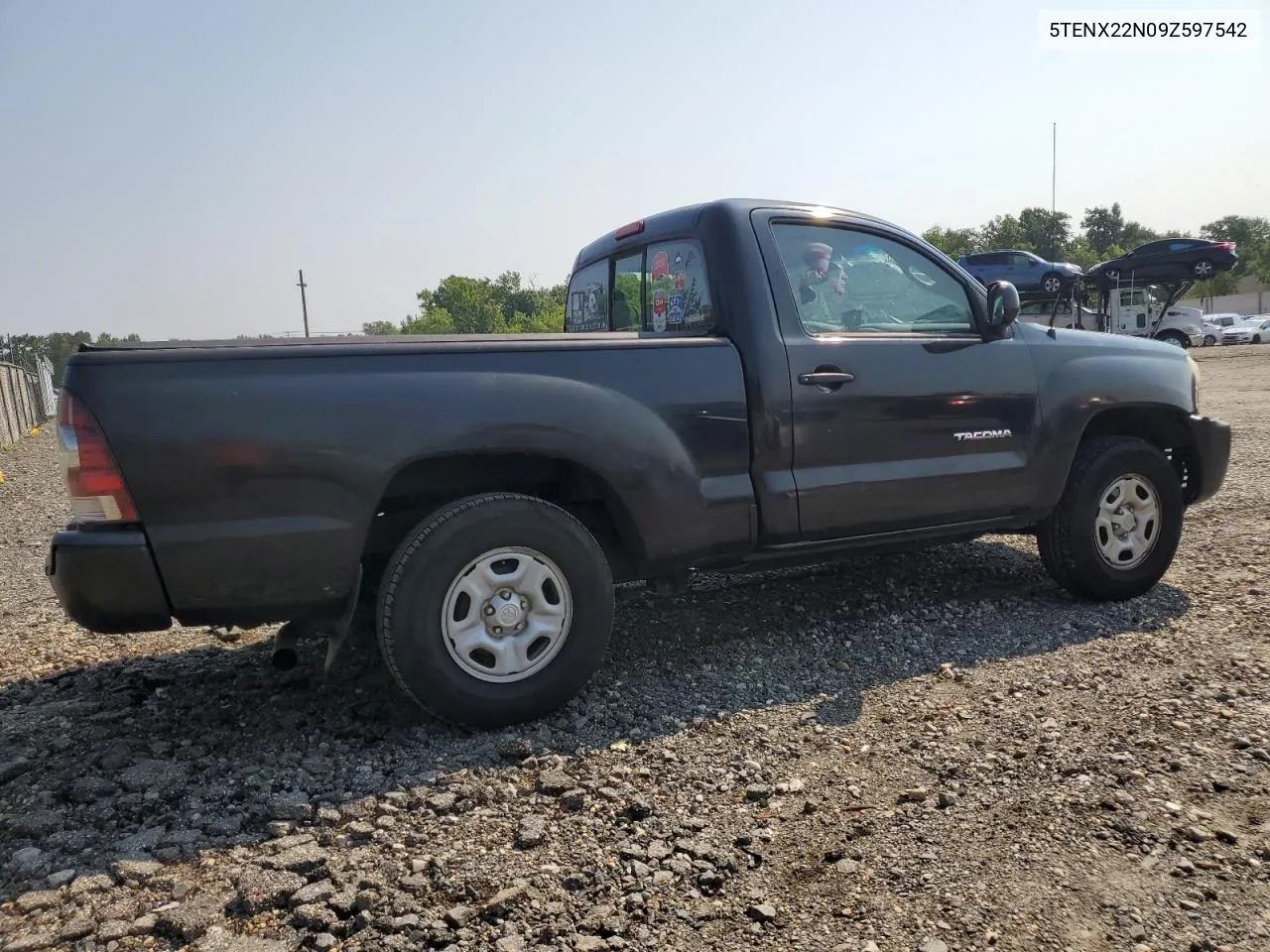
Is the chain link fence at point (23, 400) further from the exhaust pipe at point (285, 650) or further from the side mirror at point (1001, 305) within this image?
the side mirror at point (1001, 305)

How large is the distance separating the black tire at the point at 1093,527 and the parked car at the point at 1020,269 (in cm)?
1938

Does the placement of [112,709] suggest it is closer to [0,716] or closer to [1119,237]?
[0,716]

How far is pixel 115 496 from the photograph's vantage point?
9.10 ft

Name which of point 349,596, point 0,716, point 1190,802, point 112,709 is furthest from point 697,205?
point 0,716

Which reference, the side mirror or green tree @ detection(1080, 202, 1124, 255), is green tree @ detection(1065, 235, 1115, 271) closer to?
green tree @ detection(1080, 202, 1124, 255)

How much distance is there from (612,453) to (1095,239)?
342 feet

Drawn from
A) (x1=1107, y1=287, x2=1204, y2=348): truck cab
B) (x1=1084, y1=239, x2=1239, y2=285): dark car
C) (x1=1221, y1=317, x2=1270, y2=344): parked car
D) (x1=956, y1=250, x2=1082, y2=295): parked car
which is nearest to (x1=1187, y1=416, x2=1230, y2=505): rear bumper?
(x1=1084, y1=239, x2=1239, y2=285): dark car

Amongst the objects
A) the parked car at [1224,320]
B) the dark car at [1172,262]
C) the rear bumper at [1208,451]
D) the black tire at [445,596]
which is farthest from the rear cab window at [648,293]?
the parked car at [1224,320]

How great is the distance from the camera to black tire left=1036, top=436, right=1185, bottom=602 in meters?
4.47

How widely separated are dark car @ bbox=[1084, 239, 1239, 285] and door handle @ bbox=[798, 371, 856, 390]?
19763 millimetres

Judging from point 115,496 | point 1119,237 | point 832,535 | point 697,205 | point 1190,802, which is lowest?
point 1190,802

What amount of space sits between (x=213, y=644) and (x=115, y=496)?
69.7 inches

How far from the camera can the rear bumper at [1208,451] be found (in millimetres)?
4832

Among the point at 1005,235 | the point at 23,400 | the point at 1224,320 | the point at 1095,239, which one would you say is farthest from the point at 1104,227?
the point at 23,400
